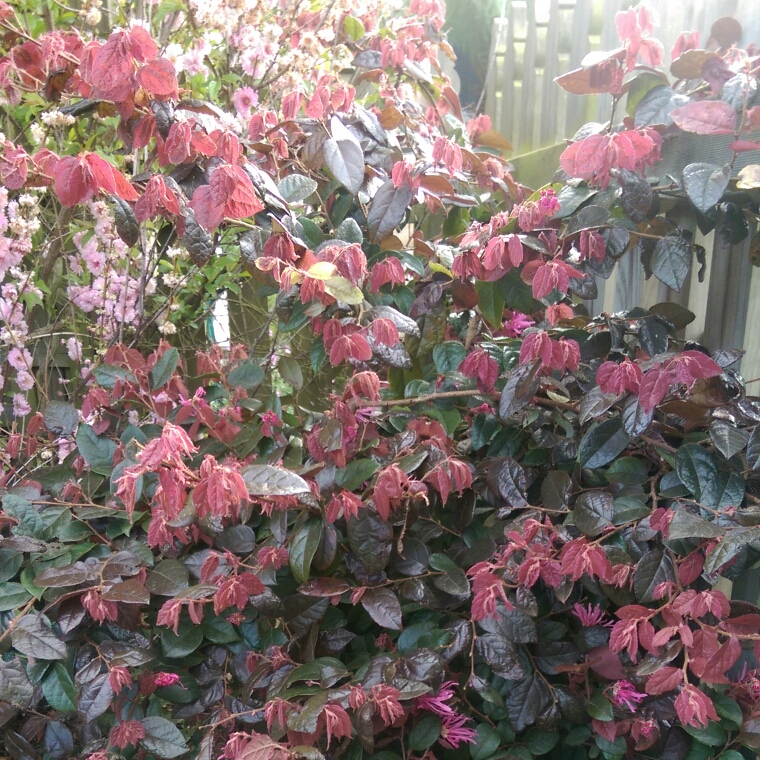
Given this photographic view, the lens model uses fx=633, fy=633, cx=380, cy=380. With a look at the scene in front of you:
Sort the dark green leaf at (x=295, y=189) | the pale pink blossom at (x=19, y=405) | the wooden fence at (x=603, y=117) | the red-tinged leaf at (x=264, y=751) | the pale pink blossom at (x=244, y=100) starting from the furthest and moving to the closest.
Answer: the pale pink blossom at (x=19, y=405) < the pale pink blossom at (x=244, y=100) < the wooden fence at (x=603, y=117) < the dark green leaf at (x=295, y=189) < the red-tinged leaf at (x=264, y=751)

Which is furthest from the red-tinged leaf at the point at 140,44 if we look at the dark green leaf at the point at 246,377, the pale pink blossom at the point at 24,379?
the pale pink blossom at the point at 24,379

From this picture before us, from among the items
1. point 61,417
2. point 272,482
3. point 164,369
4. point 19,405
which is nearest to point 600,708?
point 272,482

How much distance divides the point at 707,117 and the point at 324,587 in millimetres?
823

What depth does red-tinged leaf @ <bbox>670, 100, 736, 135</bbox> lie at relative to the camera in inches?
33.8

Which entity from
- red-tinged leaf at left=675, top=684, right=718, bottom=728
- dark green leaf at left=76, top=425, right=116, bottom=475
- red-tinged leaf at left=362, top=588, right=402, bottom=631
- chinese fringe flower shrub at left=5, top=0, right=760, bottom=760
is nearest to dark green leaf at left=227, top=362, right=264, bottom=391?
chinese fringe flower shrub at left=5, top=0, right=760, bottom=760

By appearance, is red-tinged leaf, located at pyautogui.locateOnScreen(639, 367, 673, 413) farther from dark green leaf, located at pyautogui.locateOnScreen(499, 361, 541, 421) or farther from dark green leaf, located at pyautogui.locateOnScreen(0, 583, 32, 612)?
dark green leaf, located at pyautogui.locateOnScreen(0, 583, 32, 612)

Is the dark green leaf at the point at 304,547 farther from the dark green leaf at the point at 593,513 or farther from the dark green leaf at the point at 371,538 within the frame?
the dark green leaf at the point at 593,513

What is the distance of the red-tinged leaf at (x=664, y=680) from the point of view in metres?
0.71

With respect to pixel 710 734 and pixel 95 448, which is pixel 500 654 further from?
pixel 95 448

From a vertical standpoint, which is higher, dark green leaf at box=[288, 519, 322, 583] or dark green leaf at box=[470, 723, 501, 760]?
dark green leaf at box=[288, 519, 322, 583]

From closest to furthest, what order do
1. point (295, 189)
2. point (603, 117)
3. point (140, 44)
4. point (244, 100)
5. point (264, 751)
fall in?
1. point (264, 751)
2. point (140, 44)
3. point (295, 189)
4. point (244, 100)
5. point (603, 117)

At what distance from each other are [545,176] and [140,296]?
134 centimetres

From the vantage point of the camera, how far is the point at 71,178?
77 centimetres

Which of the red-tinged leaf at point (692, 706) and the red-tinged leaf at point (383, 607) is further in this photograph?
the red-tinged leaf at point (383, 607)
